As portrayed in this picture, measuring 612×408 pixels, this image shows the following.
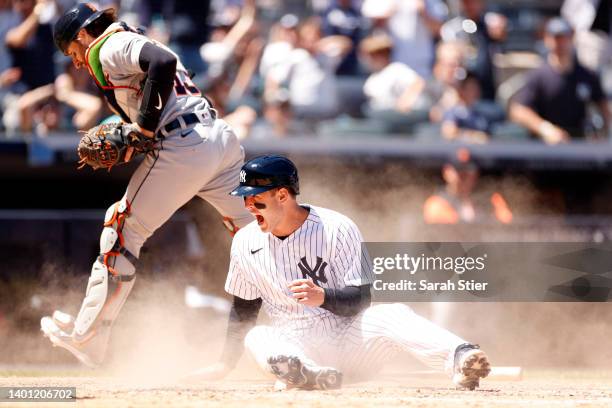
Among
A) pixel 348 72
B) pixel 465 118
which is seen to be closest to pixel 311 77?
pixel 348 72

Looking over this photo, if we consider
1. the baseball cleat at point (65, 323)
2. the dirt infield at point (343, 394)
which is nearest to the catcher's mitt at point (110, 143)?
the baseball cleat at point (65, 323)

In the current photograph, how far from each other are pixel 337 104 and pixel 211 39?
155 centimetres

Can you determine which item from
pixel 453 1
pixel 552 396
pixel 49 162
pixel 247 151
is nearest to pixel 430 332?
pixel 552 396

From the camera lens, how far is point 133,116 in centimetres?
528

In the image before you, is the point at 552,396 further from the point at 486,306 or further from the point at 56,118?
the point at 56,118

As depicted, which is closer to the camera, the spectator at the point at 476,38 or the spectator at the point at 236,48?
the spectator at the point at 236,48

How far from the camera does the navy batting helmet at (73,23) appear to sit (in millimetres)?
5129

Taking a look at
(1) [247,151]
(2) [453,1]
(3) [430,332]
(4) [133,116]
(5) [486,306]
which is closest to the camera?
(3) [430,332]

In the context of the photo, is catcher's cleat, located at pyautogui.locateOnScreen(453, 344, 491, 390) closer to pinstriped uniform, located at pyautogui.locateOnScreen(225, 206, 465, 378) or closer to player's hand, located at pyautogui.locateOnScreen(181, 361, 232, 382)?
pinstriped uniform, located at pyautogui.locateOnScreen(225, 206, 465, 378)

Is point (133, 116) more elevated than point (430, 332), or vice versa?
point (133, 116)

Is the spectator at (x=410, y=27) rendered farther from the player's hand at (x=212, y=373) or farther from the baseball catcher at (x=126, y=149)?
the player's hand at (x=212, y=373)

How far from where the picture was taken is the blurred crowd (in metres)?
8.45

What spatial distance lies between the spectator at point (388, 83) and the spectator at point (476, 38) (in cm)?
63

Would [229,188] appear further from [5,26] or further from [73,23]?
[5,26]
